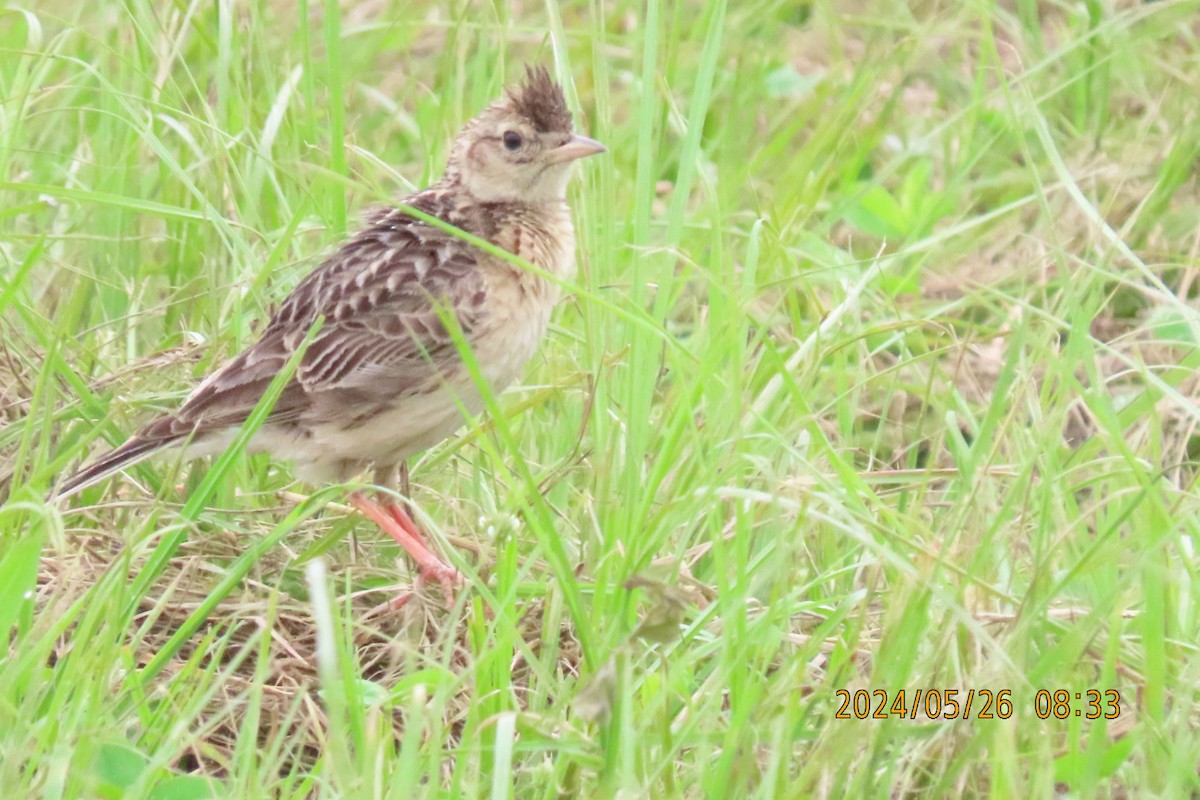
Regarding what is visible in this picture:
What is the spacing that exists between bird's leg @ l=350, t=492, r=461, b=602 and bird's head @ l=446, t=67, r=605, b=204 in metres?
1.01

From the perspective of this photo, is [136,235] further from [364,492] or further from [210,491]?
[210,491]

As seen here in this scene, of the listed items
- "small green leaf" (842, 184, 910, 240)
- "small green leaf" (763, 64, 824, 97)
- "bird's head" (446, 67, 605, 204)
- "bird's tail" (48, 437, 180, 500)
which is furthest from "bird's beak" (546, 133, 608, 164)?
"small green leaf" (763, 64, 824, 97)

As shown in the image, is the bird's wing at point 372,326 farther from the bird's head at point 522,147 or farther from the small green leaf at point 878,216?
the small green leaf at point 878,216

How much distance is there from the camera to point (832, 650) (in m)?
3.99

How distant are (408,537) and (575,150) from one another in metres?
1.23

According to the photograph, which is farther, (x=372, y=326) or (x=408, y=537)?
(x=372, y=326)

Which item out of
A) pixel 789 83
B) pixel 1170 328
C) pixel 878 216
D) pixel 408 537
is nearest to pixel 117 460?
pixel 408 537

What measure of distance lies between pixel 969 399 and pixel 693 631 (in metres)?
2.59

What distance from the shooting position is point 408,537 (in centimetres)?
484

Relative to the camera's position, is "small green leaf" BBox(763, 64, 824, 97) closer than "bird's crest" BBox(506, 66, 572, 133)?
No

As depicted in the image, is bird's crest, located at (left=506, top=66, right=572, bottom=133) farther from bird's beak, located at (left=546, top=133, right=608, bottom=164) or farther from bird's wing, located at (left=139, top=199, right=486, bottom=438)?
bird's wing, located at (left=139, top=199, right=486, bottom=438)

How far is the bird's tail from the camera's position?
4.54 meters

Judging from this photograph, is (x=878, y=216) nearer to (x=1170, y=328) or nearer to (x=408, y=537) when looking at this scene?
(x=1170, y=328)

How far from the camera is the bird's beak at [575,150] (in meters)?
5.09
